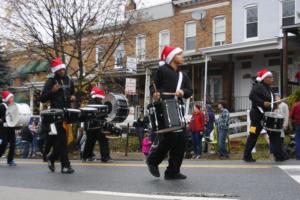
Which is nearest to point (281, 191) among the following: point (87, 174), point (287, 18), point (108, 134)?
point (87, 174)

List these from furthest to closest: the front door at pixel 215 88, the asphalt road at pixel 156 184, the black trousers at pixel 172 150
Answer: the front door at pixel 215 88 → the black trousers at pixel 172 150 → the asphalt road at pixel 156 184

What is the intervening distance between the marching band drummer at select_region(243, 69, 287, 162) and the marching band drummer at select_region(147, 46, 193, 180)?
304 cm

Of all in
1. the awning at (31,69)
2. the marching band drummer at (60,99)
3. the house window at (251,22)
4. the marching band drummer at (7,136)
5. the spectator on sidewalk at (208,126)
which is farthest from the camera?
the house window at (251,22)

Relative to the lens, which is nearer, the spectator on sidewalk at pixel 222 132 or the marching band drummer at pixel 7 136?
the marching band drummer at pixel 7 136

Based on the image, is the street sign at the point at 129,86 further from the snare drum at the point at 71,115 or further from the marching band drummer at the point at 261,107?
the snare drum at the point at 71,115

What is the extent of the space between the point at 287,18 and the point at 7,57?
45.8 feet

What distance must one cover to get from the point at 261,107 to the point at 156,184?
13.0ft

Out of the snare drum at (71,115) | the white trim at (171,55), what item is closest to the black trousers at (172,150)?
the white trim at (171,55)

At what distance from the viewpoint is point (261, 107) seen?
1058 centimetres

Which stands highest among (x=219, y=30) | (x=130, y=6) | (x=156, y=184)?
(x=130, y=6)

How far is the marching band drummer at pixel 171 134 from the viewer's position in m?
7.70

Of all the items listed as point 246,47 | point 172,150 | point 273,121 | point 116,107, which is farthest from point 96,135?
point 246,47

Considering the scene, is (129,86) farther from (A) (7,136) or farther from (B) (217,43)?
(B) (217,43)

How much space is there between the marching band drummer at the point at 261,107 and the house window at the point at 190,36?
2078cm
